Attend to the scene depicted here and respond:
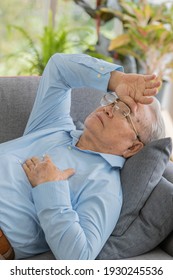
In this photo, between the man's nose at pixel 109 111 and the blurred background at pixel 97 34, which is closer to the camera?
the man's nose at pixel 109 111

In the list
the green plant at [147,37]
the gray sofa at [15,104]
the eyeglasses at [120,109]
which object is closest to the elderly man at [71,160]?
the eyeglasses at [120,109]

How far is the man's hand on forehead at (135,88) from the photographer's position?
68.6 inches

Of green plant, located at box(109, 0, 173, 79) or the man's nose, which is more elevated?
the man's nose

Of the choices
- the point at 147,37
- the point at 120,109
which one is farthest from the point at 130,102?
the point at 147,37

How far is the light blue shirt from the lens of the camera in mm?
1580

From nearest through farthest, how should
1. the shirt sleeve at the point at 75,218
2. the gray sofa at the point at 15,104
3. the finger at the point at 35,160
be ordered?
the shirt sleeve at the point at 75,218, the finger at the point at 35,160, the gray sofa at the point at 15,104

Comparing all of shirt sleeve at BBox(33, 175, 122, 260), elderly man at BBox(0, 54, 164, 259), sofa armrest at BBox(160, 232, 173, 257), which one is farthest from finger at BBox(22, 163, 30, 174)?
sofa armrest at BBox(160, 232, 173, 257)

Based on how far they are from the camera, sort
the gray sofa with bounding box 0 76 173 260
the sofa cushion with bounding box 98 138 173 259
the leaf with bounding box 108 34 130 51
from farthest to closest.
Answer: the leaf with bounding box 108 34 130 51
the gray sofa with bounding box 0 76 173 260
the sofa cushion with bounding box 98 138 173 259

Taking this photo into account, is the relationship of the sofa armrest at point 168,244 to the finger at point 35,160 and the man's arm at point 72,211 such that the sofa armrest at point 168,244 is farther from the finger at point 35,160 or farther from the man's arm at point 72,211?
the finger at point 35,160

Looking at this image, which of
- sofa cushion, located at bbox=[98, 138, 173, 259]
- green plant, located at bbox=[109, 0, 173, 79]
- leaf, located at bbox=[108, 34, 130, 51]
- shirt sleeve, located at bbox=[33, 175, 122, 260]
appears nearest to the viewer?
shirt sleeve, located at bbox=[33, 175, 122, 260]

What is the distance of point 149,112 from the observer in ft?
6.08

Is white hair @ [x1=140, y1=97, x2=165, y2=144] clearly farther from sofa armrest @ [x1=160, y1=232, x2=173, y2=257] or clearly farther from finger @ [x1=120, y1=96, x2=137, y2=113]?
sofa armrest @ [x1=160, y1=232, x2=173, y2=257]
